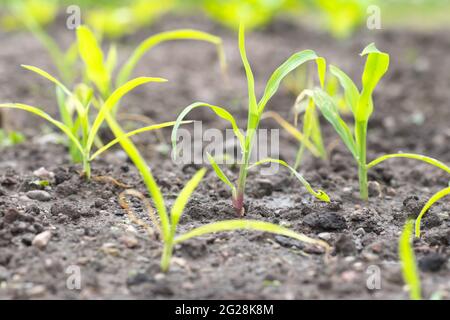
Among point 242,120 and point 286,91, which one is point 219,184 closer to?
point 242,120

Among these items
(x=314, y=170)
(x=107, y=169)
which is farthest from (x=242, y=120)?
(x=107, y=169)

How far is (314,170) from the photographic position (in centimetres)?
251

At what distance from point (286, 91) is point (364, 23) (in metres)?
1.83

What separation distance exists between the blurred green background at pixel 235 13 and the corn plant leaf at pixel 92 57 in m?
1.74

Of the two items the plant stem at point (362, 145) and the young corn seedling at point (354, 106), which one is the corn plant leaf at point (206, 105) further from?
the plant stem at point (362, 145)

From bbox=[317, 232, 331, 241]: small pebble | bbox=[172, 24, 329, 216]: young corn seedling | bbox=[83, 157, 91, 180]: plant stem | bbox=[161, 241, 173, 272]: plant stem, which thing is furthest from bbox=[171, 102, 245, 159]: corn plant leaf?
bbox=[83, 157, 91, 180]: plant stem

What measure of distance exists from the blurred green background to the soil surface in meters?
1.28

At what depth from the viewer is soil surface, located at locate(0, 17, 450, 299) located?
156cm

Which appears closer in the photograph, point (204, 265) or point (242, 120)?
point (204, 265)

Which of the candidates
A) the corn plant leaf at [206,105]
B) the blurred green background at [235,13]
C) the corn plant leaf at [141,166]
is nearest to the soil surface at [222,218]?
the corn plant leaf at [141,166]

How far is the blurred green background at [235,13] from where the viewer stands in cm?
471

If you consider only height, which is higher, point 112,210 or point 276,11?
point 276,11

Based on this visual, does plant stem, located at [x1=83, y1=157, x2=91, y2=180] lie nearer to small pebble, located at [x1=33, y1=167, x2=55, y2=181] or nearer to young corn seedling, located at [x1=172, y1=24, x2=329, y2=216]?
small pebble, located at [x1=33, y1=167, x2=55, y2=181]
